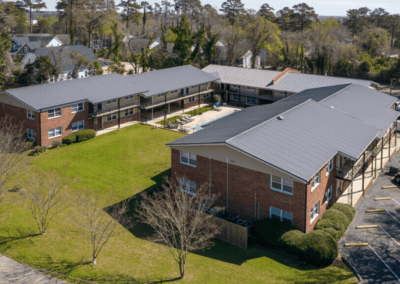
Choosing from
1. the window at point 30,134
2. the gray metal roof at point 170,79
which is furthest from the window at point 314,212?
the window at point 30,134

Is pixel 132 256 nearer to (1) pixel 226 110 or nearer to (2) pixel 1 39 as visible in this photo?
(1) pixel 226 110

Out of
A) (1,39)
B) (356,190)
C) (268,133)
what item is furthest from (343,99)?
(1,39)

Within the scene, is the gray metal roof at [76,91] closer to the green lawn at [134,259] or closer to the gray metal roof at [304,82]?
the green lawn at [134,259]

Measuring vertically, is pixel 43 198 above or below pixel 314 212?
above

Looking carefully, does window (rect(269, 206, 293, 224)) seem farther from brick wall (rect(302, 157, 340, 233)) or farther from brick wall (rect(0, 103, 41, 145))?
brick wall (rect(0, 103, 41, 145))


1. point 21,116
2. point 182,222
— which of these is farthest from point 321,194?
point 21,116

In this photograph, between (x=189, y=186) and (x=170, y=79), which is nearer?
(x=189, y=186)

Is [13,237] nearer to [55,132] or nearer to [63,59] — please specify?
[55,132]
